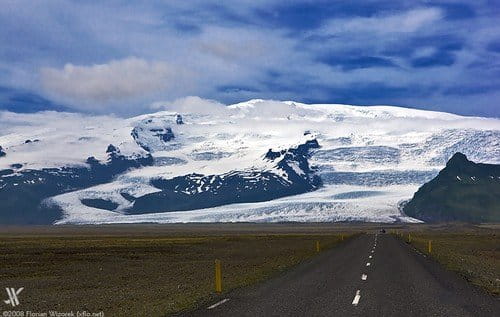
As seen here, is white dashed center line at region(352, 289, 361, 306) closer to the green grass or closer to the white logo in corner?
the green grass

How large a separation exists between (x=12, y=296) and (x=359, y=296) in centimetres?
1326

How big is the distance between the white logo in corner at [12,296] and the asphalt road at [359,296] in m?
7.23

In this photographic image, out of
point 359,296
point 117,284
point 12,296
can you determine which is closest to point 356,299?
point 359,296

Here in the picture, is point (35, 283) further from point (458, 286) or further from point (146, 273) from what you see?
point (458, 286)

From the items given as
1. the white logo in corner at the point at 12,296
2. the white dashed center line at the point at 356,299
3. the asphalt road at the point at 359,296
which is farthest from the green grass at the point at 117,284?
the white dashed center line at the point at 356,299

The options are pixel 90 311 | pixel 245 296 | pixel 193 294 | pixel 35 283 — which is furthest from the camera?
pixel 35 283

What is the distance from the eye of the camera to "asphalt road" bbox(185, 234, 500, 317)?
19.5 meters

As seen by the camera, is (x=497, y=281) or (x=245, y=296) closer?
(x=245, y=296)

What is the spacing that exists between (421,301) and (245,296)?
5800 millimetres

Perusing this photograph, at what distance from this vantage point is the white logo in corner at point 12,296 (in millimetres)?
23719

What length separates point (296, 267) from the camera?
1492 inches

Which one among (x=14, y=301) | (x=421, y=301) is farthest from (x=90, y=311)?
(x=421, y=301)

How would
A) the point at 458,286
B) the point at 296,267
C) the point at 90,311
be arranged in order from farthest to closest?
the point at 296,267 → the point at 458,286 → the point at 90,311

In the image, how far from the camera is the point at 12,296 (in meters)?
26.5
